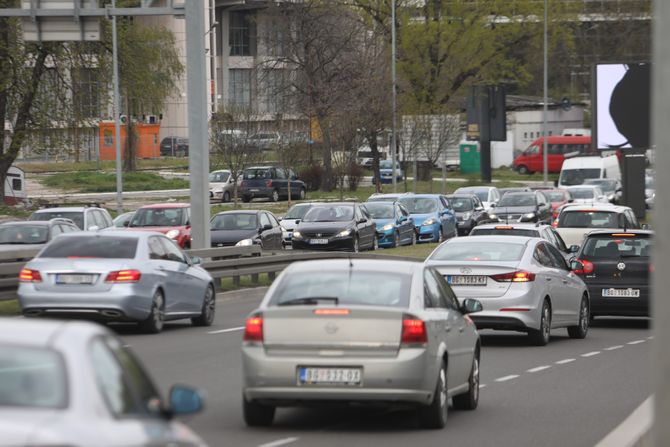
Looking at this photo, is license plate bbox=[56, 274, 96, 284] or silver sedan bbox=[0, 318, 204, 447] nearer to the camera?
silver sedan bbox=[0, 318, 204, 447]

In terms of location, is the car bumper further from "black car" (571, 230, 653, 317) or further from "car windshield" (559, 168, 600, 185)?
"car windshield" (559, 168, 600, 185)

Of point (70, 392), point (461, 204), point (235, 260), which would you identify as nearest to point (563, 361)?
point (235, 260)

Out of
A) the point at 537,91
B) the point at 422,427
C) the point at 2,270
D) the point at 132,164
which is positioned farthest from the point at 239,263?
the point at 537,91

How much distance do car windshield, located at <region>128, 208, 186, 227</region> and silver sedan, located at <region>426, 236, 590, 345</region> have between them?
17.0m

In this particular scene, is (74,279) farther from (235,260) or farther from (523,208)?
(523,208)

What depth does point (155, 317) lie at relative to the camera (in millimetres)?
20656

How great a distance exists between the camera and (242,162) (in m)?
64.9

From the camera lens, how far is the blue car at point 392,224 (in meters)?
46.2

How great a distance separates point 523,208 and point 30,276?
111ft

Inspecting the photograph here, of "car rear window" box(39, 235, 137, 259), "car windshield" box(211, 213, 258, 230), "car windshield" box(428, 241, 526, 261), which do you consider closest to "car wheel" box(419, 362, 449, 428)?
"car windshield" box(428, 241, 526, 261)

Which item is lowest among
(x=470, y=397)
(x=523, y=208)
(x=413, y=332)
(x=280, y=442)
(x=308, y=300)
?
(x=523, y=208)

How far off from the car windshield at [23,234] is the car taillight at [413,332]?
1832cm

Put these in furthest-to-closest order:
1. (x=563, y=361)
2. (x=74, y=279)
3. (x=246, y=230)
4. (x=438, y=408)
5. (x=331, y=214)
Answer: (x=331, y=214), (x=246, y=230), (x=74, y=279), (x=563, y=361), (x=438, y=408)

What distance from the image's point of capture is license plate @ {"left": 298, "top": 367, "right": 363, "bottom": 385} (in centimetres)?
1148
